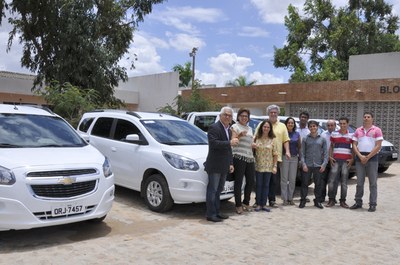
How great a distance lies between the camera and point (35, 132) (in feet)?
20.2

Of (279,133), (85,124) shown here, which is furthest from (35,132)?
(279,133)

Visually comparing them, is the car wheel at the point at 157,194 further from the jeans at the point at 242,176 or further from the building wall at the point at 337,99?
the building wall at the point at 337,99

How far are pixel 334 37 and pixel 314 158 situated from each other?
26282mm

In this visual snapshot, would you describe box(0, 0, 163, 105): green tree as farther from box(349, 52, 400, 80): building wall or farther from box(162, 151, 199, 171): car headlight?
box(162, 151, 199, 171): car headlight

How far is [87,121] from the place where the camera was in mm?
9242

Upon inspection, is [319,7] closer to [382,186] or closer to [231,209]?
[382,186]

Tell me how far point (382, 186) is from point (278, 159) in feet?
16.0

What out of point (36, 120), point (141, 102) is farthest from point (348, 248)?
point (141, 102)

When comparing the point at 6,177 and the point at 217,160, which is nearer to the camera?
the point at 6,177

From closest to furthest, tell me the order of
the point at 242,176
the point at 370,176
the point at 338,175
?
the point at 242,176 < the point at 370,176 < the point at 338,175

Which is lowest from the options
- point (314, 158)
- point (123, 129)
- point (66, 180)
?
point (66, 180)

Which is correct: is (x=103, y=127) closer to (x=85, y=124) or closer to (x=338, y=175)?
(x=85, y=124)

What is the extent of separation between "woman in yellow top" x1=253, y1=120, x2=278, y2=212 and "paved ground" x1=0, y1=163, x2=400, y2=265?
36cm

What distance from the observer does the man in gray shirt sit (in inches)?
315
